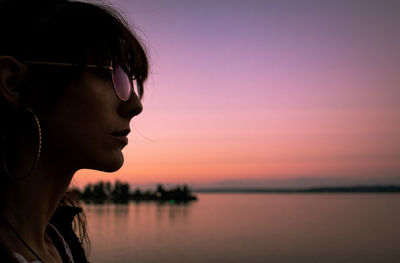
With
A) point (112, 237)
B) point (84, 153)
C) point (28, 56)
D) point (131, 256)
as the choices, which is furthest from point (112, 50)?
point (112, 237)

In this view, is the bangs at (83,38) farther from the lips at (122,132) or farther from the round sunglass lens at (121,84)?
the lips at (122,132)

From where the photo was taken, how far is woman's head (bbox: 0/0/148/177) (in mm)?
1725

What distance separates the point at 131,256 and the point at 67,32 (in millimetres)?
44672

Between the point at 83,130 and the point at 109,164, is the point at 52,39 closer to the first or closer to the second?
the point at 83,130

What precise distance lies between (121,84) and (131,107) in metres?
0.13

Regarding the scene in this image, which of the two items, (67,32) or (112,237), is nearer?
(67,32)

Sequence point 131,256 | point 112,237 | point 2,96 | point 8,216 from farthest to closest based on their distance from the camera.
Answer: point 112,237
point 131,256
point 8,216
point 2,96

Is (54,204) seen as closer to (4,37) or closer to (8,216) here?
(8,216)

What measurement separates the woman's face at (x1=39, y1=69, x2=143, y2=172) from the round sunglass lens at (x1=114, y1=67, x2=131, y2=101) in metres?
0.05

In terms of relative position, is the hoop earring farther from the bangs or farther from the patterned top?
the patterned top

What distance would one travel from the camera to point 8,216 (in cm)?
177

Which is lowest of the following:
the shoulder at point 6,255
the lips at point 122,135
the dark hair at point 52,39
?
the shoulder at point 6,255

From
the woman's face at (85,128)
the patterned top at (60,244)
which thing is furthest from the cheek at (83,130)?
the patterned top at (60,244)

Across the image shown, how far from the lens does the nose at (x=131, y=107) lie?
6.34 feet
